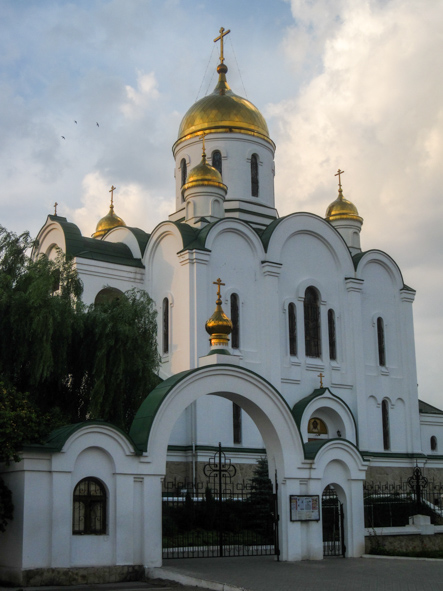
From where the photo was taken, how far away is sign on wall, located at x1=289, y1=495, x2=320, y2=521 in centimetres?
1236

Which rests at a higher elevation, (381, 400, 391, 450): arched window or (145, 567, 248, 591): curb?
(381, 400, 391, 450): arched window

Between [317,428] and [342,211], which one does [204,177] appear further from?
[317,428]

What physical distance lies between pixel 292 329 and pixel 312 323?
102 cm

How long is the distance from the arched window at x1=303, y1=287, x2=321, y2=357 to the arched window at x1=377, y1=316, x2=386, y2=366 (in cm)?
280

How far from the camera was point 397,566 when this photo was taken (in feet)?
38.1

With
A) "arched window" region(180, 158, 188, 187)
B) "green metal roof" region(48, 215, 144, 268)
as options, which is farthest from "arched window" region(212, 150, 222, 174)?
"green metal roof" region(48, 215, 144, 268)

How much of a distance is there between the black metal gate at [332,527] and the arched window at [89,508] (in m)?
4.30

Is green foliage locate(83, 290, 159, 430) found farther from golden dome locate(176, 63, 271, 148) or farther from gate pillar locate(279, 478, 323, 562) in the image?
golden dome locate(176, 63, 271, 148)

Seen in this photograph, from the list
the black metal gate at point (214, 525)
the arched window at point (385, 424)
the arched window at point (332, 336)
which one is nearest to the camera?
the black metal gate at point (214, 525)

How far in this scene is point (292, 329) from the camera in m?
22.7

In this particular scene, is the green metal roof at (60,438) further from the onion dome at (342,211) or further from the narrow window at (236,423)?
the onion dome at (342,211)

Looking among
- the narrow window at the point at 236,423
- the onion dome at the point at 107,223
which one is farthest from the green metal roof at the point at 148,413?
the onion dome at the point at 107,223

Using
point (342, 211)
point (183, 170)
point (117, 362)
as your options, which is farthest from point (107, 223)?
point (117, 362)

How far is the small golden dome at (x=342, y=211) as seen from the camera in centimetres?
2742
